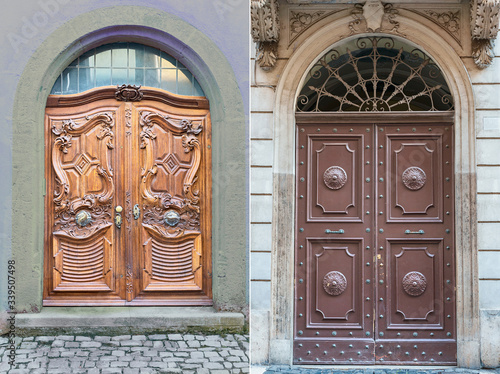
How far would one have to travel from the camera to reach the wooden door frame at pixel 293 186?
6441mm

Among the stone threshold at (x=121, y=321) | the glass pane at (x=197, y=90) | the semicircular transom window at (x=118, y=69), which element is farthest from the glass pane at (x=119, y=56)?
the stone threshold at (x=121, y=321)

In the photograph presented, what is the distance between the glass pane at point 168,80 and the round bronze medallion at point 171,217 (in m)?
1.55

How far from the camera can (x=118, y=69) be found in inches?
284

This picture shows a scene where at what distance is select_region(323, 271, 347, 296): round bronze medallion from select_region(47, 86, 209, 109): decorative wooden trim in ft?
8.65

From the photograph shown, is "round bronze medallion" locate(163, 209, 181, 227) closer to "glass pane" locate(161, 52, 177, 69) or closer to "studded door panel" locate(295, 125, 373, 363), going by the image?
"studded door panel" locate(295, 125, 373, 363)

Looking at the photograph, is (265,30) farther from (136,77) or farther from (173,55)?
(136,77)

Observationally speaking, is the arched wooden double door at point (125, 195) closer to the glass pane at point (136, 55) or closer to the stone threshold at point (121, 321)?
the stone threshold at point (121, 321)

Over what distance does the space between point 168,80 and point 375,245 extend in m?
3.31

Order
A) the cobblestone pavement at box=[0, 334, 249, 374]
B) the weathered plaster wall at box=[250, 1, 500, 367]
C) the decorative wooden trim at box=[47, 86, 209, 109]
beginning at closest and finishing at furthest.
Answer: the cobblestone pavement at box=[0, 334, 249, 374]
the weathered plaster wall at box=[250, 1, 500, 367]
the decorative wooden trim at box=[47, 86, 209, 109]

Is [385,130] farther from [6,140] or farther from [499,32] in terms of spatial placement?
[6,140]

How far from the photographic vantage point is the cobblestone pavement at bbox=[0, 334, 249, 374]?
6.02m

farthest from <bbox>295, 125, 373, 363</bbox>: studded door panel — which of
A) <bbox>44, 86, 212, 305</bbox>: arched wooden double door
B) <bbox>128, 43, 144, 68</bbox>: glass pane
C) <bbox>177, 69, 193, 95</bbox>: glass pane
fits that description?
<bbox>128, 43, 144, 68</bbox>: glass pane

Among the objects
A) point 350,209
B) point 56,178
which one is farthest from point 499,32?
point 56,178

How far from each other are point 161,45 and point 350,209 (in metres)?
3.12
